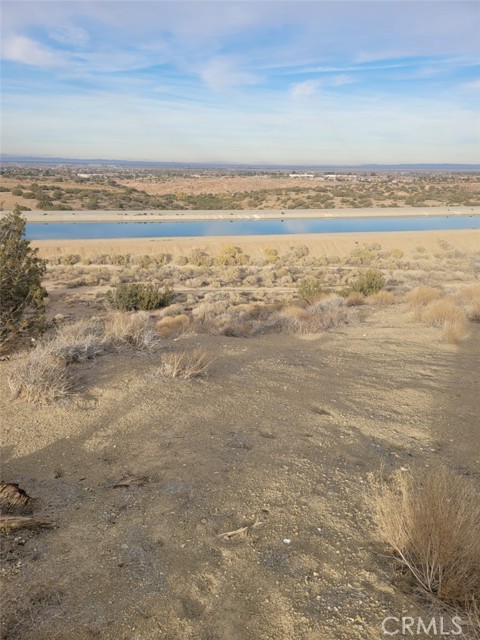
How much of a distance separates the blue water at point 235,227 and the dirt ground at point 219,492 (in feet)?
112

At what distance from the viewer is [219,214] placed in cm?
5441

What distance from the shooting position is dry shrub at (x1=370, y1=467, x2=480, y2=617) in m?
3.15

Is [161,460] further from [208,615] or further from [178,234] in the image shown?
[178,234]

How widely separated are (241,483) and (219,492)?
0.26m

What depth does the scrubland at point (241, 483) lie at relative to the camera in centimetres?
316

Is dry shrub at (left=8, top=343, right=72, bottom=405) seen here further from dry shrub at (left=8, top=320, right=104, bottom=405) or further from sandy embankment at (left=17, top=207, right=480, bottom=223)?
sandy embankment at (left=17, top=207, right=480, bottom=223)

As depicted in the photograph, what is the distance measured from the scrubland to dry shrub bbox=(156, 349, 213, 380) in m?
0.03

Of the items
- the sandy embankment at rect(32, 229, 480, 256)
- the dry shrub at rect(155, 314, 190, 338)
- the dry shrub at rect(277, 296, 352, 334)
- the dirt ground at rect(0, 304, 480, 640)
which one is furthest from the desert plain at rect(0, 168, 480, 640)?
the sandy embankment at rect(32, 229, 480, 256)

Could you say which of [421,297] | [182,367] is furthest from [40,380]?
[421,297]

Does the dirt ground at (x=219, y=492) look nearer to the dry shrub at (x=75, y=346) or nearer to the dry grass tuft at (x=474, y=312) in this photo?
the dry shrub at (x=75, y=346)

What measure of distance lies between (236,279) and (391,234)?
1663 cm

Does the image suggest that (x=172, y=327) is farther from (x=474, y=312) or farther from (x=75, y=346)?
(x=474, y=312)

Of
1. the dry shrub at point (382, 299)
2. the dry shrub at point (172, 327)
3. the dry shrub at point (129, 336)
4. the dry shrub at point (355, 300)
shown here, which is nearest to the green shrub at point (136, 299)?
the dry shrub at point (172, 327)

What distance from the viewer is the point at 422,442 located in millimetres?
5945
